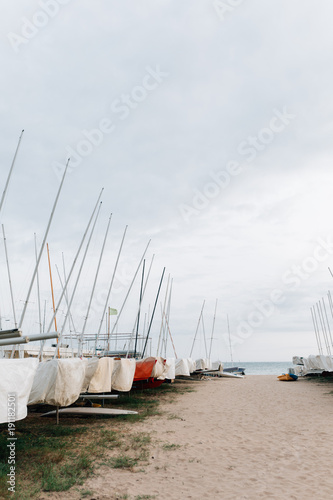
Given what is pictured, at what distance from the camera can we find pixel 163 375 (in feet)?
76.1

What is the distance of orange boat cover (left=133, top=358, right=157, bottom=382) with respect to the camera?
20672 millimetres

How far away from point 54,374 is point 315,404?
48.9 feet

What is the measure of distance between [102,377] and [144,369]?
6332mm

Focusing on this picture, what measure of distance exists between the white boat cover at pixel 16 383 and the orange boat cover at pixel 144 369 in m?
12.7

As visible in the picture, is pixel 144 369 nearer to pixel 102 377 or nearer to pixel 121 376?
pixel 121 376

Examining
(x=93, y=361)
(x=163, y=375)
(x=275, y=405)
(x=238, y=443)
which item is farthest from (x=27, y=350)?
(x=238, y=443)

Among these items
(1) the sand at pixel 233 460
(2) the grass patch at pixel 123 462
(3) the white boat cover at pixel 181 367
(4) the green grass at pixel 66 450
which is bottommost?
(1) the sand at pixel 233 460

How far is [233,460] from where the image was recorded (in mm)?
9633

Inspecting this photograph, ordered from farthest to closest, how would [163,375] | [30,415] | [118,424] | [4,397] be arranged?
[163,375] → [30,415] → [118,424] → [4,397]

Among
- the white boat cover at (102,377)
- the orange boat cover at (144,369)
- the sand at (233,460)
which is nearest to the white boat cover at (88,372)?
the white boat cover at (102,377)

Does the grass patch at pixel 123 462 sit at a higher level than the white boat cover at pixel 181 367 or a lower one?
lower

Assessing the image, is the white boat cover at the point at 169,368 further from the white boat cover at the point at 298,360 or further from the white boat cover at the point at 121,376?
the white boat cover at the point at 298,360

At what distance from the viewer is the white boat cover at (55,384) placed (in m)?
11.1

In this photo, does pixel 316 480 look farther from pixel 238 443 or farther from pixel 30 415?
pixel 30 415
